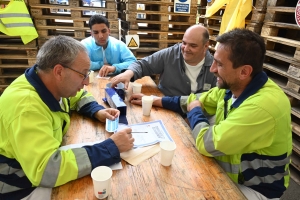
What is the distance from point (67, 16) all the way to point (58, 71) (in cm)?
275

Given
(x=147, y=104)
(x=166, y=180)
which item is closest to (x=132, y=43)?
(x=147, y=104)

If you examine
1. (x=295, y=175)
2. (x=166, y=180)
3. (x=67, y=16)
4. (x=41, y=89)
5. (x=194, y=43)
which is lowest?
(x=295, y=175)

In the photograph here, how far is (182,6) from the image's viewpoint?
3660 mm

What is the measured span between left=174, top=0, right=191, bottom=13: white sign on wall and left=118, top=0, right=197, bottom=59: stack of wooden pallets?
0.23ft

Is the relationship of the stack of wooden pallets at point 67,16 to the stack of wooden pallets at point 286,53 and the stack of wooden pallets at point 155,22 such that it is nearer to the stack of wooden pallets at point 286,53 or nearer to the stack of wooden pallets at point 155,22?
the stack of wooden pallets at point 155,22

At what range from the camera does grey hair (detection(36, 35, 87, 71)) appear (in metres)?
1.30

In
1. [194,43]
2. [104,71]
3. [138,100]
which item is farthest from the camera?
[104,71]

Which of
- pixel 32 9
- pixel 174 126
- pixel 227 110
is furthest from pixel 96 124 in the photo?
pixel 32 9

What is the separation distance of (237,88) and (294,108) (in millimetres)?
1352

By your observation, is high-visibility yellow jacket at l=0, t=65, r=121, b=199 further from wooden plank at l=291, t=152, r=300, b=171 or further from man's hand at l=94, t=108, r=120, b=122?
wooden plank at l=291, t=152, r=300, b=171

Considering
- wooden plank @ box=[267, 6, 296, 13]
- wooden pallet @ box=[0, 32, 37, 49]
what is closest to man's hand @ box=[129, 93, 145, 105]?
wooden plank @ box=[267, 6, 296, 13]

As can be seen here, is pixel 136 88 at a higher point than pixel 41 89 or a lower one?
lower

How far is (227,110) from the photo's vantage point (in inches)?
65.7

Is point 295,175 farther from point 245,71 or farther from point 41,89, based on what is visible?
point 41,89
